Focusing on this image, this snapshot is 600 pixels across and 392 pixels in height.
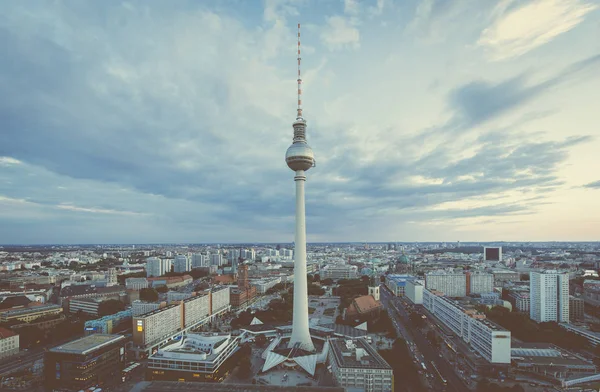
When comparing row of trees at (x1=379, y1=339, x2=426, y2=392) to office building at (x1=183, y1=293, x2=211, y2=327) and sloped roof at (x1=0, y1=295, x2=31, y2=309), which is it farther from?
sloped roof at (x1=0, y1=295, x2=31, y2=309)

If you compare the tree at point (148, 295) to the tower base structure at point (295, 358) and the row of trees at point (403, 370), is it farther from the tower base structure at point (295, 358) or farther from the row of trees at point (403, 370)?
the row of trees at point (403, 370)

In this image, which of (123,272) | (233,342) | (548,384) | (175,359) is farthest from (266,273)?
(548,384)

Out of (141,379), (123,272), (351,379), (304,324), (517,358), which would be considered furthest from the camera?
(123,272)

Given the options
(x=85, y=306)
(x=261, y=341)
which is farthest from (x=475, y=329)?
(x=85, y=306)

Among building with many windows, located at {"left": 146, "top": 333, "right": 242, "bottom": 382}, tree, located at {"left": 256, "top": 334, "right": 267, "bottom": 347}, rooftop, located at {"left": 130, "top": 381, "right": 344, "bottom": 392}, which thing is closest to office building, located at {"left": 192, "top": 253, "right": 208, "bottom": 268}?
tree, located at {"left": 256, "top": 334, "right": 267, "bottom": 347}

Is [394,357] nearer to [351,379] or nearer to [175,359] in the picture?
[351,379]

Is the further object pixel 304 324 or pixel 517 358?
pixel 304 324
